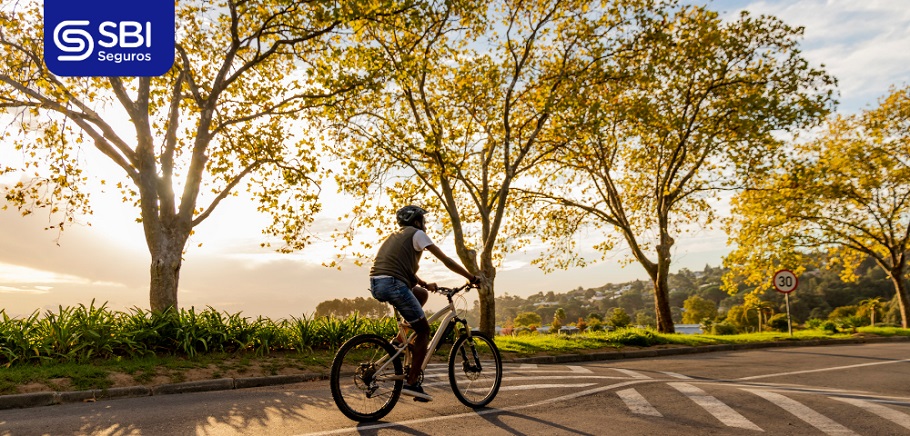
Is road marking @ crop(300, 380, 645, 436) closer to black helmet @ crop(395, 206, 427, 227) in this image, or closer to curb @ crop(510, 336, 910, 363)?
→ black helmet @ crop(395, 206, 427, 227)

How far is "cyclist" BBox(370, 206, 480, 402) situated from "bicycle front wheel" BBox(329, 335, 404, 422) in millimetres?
176

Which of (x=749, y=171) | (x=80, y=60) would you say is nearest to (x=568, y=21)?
(x=749, y=171)

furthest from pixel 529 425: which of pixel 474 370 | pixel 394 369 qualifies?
pixel 394 369

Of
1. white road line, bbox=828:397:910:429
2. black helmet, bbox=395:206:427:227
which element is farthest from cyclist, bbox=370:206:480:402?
white road line, bbox=828:397:910:429

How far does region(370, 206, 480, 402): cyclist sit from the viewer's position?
611 cm

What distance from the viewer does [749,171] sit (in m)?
22.1

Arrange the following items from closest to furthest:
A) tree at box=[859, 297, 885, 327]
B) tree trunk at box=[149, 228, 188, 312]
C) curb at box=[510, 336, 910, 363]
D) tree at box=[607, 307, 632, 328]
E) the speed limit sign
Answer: tree trunk at box=[149, 228, 188, 312] → curb at box=[510, 336, 910, 363] → the speed limit sign → tree at box=[607, 307, 632, 328] → tree at box=[859, 297, 885, 327]

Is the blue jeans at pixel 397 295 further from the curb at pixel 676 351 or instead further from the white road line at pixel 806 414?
the curb at pixel 676 351

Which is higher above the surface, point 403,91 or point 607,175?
point 403,91

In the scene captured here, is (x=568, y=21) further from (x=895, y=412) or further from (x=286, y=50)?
(x=895, y=412)

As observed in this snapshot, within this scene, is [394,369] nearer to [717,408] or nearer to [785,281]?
[717,408]

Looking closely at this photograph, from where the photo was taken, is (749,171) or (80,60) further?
(749,171)

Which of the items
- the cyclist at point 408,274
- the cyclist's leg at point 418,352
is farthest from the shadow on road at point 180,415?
the cyclist at point 408,274

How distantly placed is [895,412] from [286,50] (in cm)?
1398
